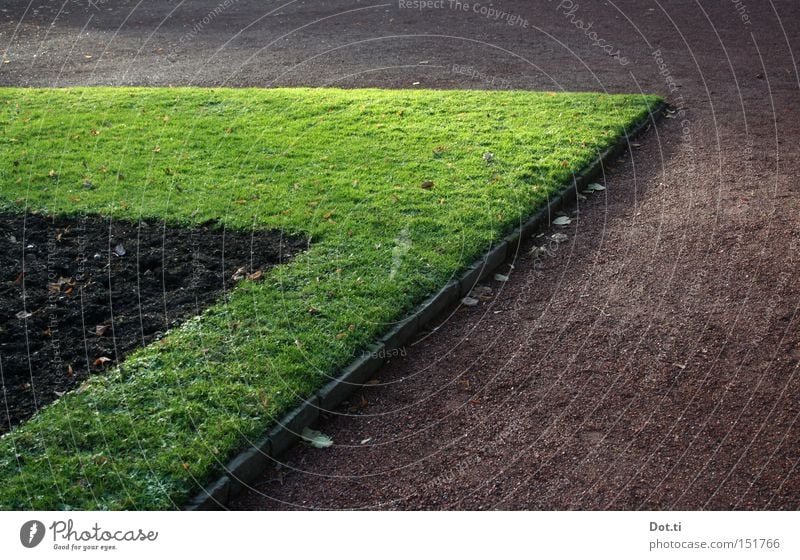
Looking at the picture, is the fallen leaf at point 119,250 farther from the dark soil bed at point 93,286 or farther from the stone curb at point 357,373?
the stone curb at point 357,373

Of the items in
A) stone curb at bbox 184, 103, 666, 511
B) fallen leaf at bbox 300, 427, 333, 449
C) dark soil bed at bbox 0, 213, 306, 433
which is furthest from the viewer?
dark soil bed at bbox 0, 213, 306, 433

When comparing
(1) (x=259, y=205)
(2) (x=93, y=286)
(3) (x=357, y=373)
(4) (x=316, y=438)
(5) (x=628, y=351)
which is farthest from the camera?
(1) (x=259, y=205)

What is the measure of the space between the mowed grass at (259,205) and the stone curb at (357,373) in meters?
0.08

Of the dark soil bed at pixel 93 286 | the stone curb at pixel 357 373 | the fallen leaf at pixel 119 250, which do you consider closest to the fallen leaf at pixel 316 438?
the stone curb at pixel 357 373

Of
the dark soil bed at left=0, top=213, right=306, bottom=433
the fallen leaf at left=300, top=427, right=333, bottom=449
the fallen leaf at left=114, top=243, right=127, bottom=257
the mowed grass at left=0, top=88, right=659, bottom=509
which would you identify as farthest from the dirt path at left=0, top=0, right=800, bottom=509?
the fallen leaf at left=114, top=243, right=127, bottom=257

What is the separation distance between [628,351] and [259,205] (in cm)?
390

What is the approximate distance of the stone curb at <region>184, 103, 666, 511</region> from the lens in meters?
5.11

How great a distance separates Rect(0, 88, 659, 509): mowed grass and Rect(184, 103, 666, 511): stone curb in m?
0.08

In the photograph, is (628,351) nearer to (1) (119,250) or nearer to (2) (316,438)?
(2) (316,438)

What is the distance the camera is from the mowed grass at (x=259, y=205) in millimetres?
5359

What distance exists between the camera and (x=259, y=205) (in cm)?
877

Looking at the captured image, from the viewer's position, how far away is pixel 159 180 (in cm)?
955

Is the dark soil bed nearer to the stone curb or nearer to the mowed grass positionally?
the mowed grass

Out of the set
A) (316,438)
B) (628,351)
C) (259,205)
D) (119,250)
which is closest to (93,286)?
(119,250)
